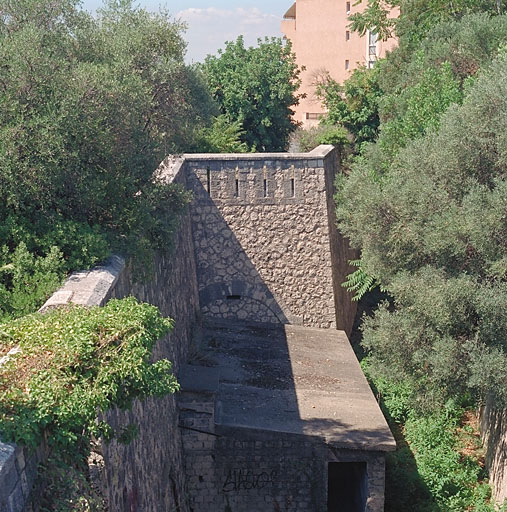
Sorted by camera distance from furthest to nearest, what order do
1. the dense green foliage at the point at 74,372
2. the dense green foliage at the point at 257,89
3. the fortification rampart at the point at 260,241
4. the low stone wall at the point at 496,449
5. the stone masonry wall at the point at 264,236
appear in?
the dense green foliage at the point at 257,89 → the stone masonry wall at the point at 264,236 → the fortification rampart at the point at 260,241 → the low stone wall at the point at 496,449 → the dense green foliage at the point at 74,372

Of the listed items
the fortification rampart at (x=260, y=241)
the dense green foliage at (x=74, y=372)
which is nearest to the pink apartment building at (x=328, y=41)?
the fortification rampart at (x=260, y=241)

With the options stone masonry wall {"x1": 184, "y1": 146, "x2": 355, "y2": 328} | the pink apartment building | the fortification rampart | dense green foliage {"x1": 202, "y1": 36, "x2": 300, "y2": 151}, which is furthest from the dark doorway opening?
the pink apartment building

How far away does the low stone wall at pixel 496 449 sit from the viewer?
1035 cm

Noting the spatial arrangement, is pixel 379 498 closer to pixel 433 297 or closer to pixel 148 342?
pixel 433 297

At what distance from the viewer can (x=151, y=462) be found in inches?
305

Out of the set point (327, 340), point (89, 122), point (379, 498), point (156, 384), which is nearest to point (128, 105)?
point (89, 122)

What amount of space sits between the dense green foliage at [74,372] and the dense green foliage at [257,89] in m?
17.0

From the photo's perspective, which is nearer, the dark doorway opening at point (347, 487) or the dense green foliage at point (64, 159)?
the dense green foliage at point (64, 159)

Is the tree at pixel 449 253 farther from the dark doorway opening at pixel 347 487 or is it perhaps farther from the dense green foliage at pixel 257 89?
the dense green foliage at pixel 257 89

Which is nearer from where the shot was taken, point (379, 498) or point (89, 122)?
point (89, 122)

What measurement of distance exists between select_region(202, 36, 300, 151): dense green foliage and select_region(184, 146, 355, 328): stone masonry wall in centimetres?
739

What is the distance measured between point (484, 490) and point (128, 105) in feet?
24.7

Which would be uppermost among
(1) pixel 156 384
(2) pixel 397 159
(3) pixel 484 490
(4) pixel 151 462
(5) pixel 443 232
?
(2) pixel 397 159

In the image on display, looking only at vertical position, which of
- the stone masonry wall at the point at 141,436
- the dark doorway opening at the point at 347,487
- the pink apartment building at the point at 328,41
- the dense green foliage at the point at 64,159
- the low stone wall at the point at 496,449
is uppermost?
the pink apartment building at the point at 328,41
